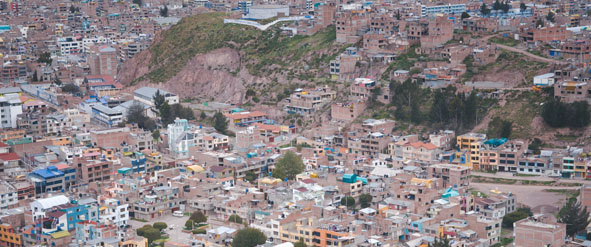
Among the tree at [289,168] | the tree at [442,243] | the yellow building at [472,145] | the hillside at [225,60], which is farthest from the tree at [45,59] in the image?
the tree at [442,243]

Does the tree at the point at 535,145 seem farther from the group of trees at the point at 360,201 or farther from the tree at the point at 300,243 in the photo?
the tree at the point at 300,243

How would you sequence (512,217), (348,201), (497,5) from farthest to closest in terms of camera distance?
1. (497,5)
2. (348,201)
3. (512,217)

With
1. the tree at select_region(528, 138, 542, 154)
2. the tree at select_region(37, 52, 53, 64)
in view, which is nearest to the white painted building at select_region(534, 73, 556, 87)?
the tree at select_region(528, 138, 542, 154)

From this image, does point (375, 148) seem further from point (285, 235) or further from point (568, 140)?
point (285, 235)

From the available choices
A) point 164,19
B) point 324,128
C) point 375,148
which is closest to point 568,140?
point 375,148

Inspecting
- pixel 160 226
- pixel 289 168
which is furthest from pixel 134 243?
pixel 289 168

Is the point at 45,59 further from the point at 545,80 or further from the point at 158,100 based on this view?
the point at 545,80

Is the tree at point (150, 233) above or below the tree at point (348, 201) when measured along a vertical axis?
below
